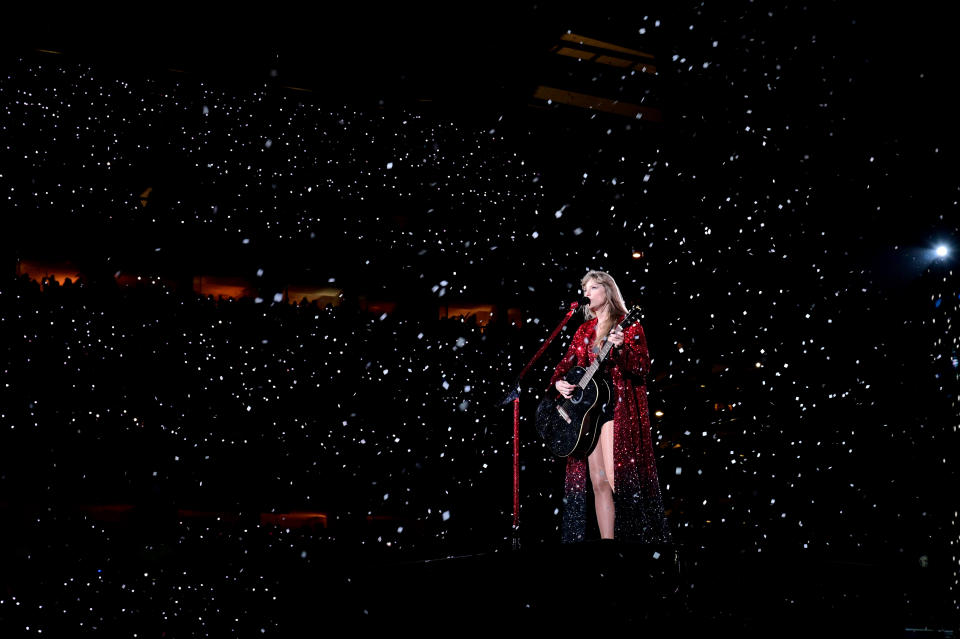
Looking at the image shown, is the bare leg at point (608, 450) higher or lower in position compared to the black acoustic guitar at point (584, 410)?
lower

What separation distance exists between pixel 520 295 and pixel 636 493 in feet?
8.42

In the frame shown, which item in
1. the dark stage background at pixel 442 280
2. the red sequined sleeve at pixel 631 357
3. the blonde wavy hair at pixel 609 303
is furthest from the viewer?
the dark stage background at pixel 442 280

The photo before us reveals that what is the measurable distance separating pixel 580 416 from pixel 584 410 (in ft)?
0.13

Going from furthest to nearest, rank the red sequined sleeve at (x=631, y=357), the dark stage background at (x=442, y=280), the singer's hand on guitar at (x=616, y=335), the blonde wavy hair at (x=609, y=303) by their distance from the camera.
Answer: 1. the dark stage background at (x=442, y=280)
2. the blonde wavy hair at (x=609, y=303)
3. the red sequined sleeve at (x=631, y=357)
4. the singer's hand on guitar at (x=616, y=335)

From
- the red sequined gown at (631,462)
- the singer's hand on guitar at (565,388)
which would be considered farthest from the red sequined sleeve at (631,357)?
the singer's hand on guitar at (565,388)

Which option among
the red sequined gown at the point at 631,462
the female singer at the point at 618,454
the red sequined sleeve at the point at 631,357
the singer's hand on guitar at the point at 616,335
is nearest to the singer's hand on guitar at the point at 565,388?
the female singer at the point at 618,454

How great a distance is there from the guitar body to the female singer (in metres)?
0.06

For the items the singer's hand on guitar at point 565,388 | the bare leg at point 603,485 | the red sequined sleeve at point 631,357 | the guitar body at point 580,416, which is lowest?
the bare leg at point 603,485

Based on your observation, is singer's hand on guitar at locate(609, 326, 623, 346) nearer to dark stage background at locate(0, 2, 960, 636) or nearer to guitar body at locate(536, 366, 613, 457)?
guitar body at locate(536, 366, 613, 457)

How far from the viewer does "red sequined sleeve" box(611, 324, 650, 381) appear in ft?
11.5

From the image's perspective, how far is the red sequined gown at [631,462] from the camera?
352 cm

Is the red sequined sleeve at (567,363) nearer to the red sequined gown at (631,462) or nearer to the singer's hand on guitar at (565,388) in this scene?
the red sequined gown at (631,462)

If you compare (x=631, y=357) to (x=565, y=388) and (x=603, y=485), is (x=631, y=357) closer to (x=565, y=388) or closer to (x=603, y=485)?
(x=565, y=388)

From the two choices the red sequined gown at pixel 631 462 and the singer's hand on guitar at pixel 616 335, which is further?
the red sequined gown at pixel 631 462
